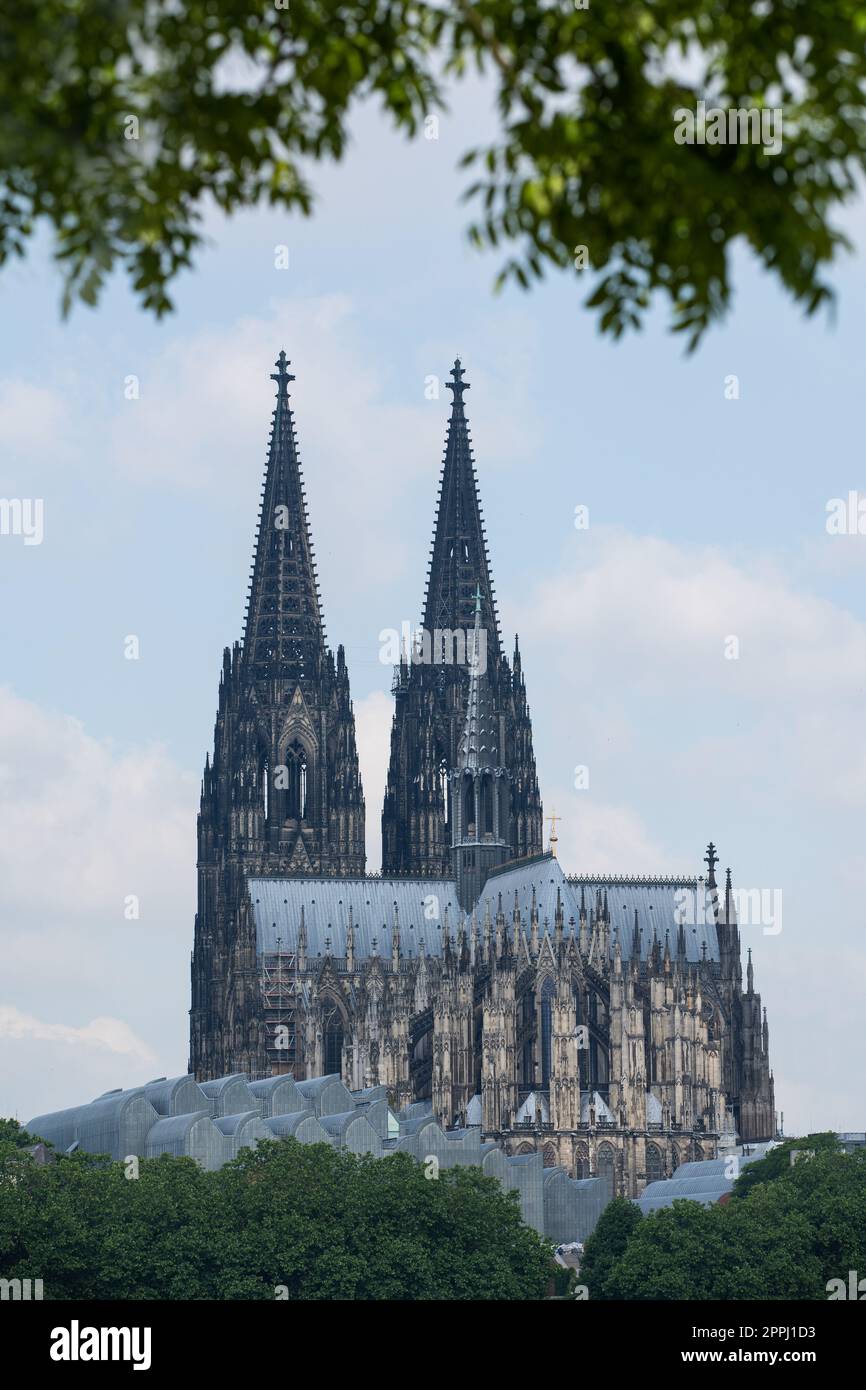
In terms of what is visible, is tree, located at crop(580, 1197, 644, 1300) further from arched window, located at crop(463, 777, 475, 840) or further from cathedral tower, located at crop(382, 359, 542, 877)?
cathedral tower, located at crop(382, 359, 542, 877)

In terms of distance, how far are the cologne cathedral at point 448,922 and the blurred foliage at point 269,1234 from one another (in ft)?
82.3

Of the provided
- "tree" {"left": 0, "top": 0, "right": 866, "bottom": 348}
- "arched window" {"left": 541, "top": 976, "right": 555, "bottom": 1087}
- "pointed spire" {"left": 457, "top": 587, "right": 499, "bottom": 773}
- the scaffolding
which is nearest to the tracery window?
the scaffolding

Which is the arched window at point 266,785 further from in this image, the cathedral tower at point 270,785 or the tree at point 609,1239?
the tree at point 609,1239

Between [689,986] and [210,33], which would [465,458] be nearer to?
[689,986]

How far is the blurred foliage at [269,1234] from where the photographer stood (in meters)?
76.1

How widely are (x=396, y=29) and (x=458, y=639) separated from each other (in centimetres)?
12059

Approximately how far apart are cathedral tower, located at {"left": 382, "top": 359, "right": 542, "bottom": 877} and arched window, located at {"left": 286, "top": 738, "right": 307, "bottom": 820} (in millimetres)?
A: 6100

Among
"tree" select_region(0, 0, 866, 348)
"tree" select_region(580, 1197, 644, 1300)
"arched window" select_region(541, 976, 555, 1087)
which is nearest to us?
"tree" select_region(0, 0, 866, 348)

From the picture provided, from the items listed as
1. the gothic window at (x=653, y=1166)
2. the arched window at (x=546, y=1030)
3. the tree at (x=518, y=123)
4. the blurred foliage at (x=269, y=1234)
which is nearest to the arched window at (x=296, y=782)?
the arched window at (x=546, y=1030)

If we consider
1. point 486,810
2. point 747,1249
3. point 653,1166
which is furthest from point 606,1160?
point 747,1249

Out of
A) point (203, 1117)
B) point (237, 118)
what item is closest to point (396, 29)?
point (237, 118)

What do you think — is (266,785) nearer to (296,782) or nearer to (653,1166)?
(296,782)

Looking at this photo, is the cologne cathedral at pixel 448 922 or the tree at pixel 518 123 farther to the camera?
the cologne cathedral at pixel 448 922

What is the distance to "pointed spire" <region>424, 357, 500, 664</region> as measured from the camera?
135000 millimetres
